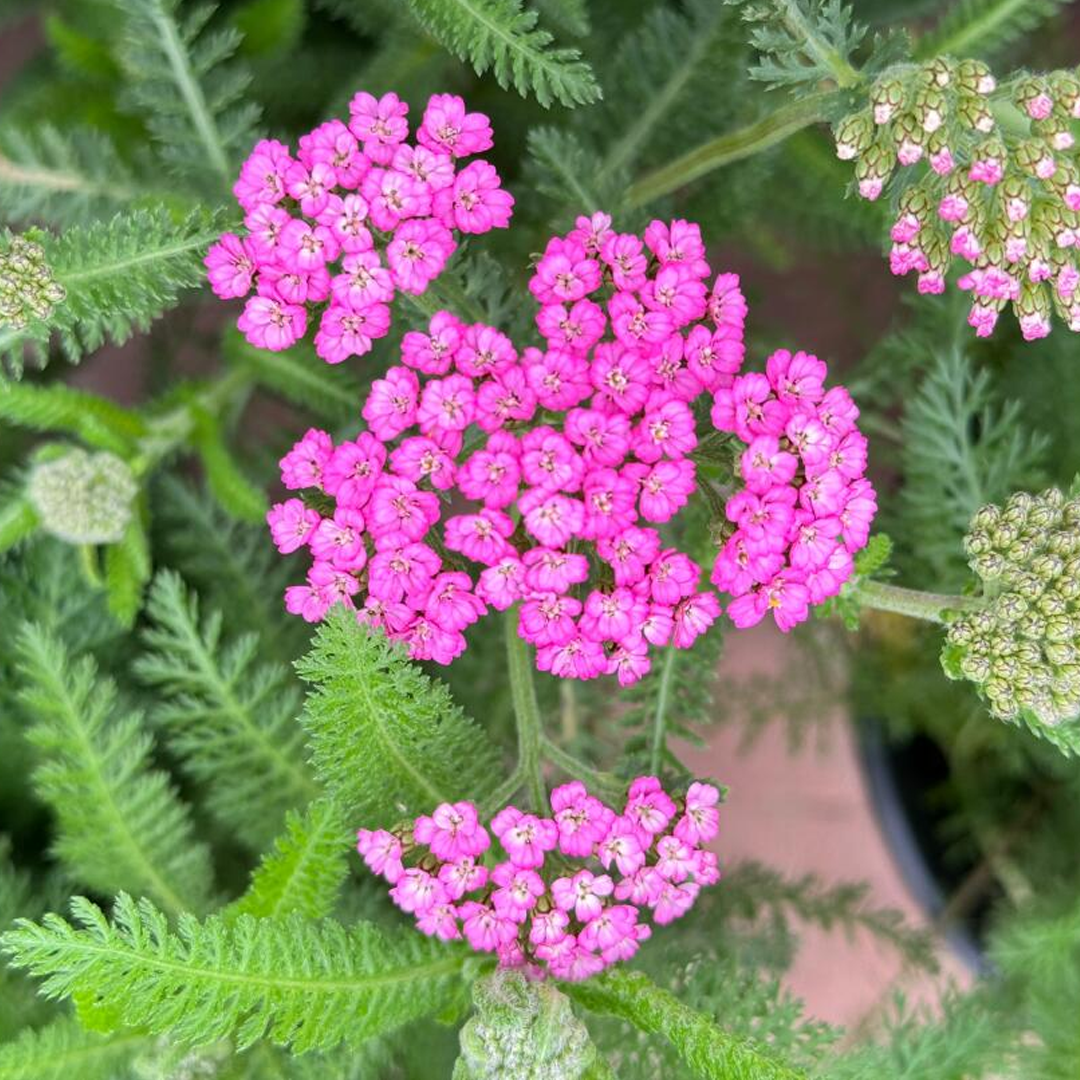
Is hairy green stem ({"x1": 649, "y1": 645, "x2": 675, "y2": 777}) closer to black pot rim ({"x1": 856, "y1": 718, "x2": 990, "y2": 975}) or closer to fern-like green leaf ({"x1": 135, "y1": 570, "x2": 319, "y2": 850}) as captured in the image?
fern-like green leaf ({"x1": 135, "y1": 570, "x2": 319, "y2": 850})

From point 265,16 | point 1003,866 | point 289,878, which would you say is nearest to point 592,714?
point 289,878

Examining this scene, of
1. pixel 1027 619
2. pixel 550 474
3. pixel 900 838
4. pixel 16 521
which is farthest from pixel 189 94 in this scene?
pixel 900 838

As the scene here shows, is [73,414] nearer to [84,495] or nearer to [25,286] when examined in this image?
[84,495]

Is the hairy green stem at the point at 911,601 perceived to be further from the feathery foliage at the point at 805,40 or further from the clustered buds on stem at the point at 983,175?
the feathery foliage at the point at 805,40

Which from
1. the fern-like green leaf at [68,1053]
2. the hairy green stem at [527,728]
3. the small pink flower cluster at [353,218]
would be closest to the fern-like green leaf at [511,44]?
the small pink flower cluster at [353,218]

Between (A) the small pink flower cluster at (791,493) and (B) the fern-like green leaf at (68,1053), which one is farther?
(B) the fern-like green leaf at (68,1053)

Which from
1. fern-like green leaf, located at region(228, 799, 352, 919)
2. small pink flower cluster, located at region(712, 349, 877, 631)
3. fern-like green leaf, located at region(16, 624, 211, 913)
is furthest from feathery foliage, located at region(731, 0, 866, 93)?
fern-like green leaf, located at region(16, 624, 211, 913)
